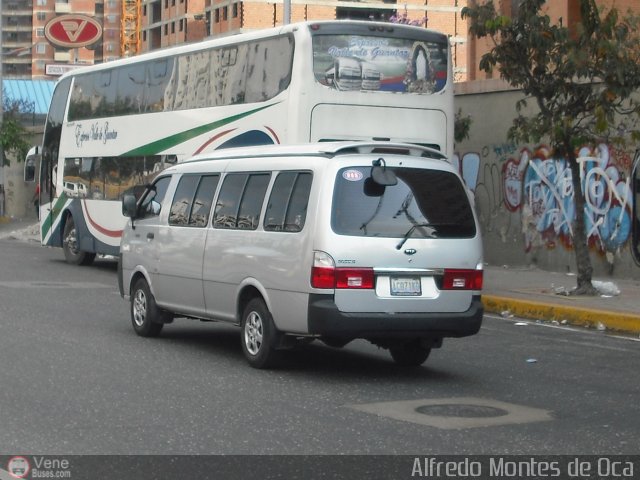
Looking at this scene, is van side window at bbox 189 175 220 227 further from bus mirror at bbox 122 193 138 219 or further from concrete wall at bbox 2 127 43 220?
concrete wall at bbox 2 127 43 220

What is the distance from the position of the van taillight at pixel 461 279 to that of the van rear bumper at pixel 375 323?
0.25m

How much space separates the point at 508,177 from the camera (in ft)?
78.0

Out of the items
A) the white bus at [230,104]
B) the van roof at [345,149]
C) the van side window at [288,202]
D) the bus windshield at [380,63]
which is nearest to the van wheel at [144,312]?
the van roof at [345,149]

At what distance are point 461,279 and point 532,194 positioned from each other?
12.5 metres

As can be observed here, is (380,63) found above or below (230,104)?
above

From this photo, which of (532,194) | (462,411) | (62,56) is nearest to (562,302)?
(532,194)

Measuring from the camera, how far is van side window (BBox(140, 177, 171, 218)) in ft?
44.1

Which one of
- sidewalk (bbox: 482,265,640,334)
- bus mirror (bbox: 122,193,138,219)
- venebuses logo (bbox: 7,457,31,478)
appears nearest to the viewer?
venebuses logo (bbox: 7,457,31,478)

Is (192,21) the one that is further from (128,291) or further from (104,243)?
(128,291)

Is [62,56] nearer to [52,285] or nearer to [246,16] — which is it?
[246,16]

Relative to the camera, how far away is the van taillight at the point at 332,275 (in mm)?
10453

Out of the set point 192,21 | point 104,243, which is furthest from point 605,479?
point 192,21

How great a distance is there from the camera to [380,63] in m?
18.6

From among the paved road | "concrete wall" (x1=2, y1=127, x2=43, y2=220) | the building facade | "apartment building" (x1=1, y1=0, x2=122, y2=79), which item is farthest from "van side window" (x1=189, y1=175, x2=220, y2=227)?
"apartment building" (x1=1, y1=0, x2=122, y2=79)
